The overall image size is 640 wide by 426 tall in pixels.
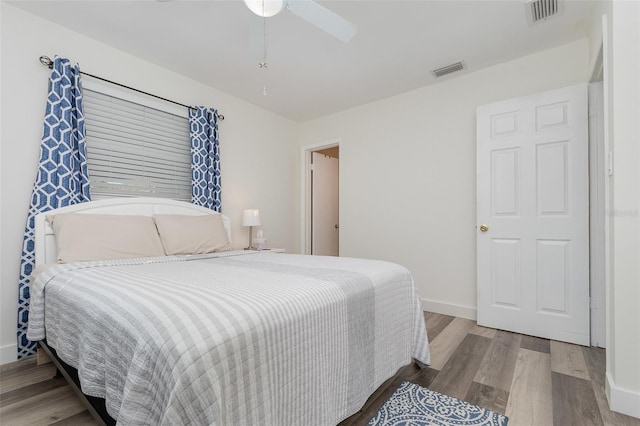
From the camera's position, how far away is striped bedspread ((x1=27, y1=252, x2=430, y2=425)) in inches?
32.7

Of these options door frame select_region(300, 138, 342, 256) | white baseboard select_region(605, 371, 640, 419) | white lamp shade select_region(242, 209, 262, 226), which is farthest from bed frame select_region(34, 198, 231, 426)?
white baseboard select_region(605, 371, 640, 419)

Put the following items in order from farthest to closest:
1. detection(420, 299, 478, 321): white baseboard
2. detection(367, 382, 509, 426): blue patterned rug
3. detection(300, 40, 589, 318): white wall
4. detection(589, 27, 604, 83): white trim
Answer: detection(420, 299, 478, 321): white baseboard < detection(300, 40, 589, 318): white wall < detection(589, 27, 604, 83): white trim < detection(367, 382, 509, 426): blue patterned rug

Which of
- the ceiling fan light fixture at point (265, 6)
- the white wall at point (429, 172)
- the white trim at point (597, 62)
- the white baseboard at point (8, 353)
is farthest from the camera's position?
the white wall at point (429, 172)

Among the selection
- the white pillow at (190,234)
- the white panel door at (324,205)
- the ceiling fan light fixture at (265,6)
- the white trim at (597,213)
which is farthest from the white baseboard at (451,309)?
the ceiling fan light fixture at (265,6)

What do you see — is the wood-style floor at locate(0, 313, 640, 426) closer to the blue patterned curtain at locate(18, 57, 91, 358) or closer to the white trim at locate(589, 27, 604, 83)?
the blue patterned curtain at locate(18, 57, 91, 358)

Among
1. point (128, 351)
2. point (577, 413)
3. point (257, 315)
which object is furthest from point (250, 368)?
point (577, 413)

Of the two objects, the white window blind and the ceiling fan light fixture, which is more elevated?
the ceiling fan light fixture

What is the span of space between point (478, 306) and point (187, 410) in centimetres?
283

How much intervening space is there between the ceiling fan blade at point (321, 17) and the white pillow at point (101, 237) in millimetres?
1959

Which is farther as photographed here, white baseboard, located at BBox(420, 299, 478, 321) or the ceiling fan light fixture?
white baseboard, located at BBox(420, 299, 478, 321)

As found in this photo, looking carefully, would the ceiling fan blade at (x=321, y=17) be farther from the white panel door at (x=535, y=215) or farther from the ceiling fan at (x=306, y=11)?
the white panel door at (x=535, y=215)

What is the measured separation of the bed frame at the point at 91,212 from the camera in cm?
147

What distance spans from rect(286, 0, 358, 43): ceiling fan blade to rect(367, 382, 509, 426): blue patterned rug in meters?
2.18

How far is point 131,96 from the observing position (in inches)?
110
